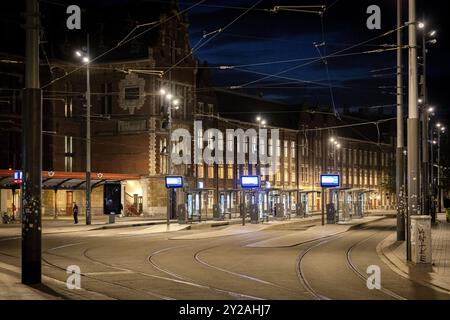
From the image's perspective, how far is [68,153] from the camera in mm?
68062

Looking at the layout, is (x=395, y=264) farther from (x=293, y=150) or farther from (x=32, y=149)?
(x=293, y=150)

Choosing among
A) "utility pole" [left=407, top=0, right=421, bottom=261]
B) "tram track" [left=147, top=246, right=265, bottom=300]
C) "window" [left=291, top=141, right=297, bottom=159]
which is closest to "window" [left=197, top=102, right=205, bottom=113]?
"window" [left=291, top=141, right=297, bottom=159]

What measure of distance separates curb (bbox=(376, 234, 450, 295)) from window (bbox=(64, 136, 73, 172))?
43033mm

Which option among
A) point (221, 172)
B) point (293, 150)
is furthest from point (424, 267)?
point (293, 150)

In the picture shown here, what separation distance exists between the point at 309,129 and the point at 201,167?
76.9 ft

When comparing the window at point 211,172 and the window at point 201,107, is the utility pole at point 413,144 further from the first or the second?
the window at point 211,172

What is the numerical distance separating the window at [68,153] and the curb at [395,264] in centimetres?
4303

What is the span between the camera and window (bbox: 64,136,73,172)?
6788cm

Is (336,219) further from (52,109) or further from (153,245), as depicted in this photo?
(52,109)

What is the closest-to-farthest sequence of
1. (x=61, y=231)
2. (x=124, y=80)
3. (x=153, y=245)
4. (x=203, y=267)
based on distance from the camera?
(x=203, y=267), (x=153, y=245), (x=61, y=231), (x=124, y=80)

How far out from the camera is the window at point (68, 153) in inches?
2672

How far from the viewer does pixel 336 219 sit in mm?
50625

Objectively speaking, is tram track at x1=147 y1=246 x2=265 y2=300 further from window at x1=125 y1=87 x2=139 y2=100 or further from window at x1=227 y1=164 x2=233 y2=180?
window at x1=227 y1=164 x2=233 y2=180
